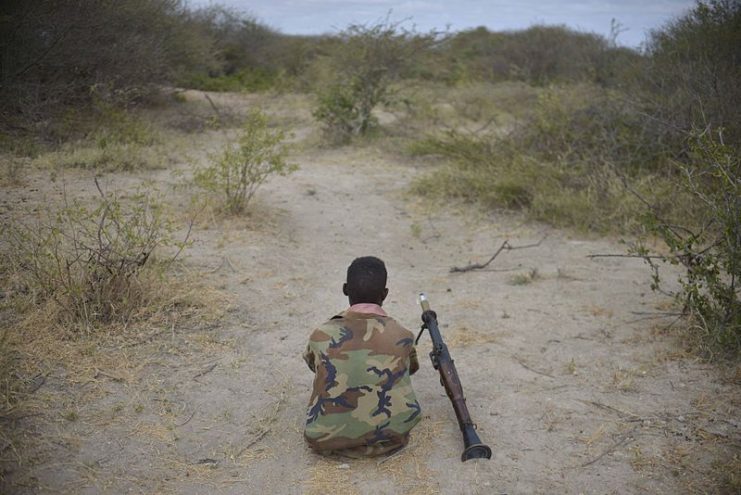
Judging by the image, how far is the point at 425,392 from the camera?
3469mm

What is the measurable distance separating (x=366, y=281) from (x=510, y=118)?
9254mm

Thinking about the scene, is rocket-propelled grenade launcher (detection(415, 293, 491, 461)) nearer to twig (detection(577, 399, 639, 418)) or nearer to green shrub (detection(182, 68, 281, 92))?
twig (detection(577, 399, 639, 418))

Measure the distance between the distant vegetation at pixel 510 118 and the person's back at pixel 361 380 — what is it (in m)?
1.97

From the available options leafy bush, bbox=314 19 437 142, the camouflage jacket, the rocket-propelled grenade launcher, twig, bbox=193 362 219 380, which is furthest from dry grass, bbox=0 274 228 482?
leafy bush, bbox=314 19 437 142

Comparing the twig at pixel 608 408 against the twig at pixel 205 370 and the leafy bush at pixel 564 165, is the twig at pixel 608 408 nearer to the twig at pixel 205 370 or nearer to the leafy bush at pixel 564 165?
the twig at pixel 205 370

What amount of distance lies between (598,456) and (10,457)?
2529 millimetres

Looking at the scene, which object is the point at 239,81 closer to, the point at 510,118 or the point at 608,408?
the point at 510,118

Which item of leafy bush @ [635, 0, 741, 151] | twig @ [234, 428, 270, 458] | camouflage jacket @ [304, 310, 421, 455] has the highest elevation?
leafy bush @ [635, 0, 741, 151]

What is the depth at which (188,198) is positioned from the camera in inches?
249

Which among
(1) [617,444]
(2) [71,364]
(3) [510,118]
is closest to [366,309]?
(1) [617,444]

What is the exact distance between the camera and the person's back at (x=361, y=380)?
2.71 meters

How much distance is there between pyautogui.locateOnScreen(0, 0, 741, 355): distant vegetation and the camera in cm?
572

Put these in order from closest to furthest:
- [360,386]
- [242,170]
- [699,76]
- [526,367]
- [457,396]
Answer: [360,386], [457,396], [526,367], [242,170], [699,76]

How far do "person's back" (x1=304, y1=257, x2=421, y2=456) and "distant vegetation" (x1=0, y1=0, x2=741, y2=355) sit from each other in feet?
6.48
